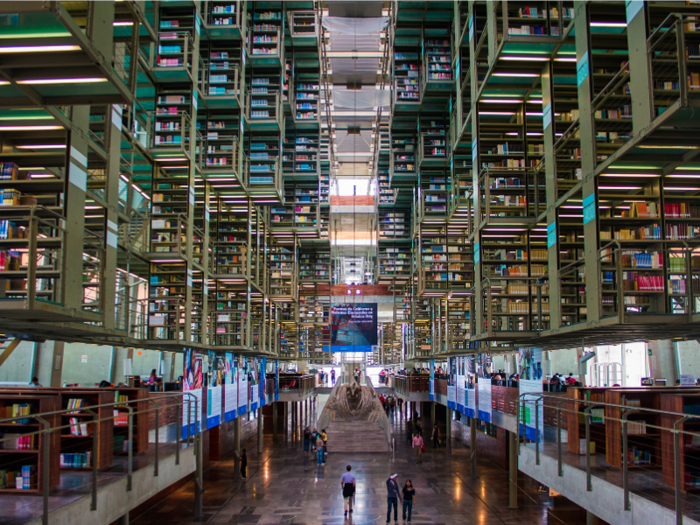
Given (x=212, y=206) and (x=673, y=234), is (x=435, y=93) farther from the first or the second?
(x=673, y=234)

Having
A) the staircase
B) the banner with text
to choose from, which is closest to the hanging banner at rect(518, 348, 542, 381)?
the staircase

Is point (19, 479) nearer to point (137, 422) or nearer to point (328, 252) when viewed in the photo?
point (137, 422)

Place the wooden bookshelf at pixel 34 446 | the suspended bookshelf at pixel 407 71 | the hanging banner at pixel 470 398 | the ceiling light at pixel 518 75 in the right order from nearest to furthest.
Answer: the wooden bookshelf at pixel 34 446 → the ceiling light at pixel 518 75 → the hanging banner at pixel 470 398 → the suspended bookshelf at pixel 407 71

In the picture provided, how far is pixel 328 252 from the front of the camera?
92.5 ft

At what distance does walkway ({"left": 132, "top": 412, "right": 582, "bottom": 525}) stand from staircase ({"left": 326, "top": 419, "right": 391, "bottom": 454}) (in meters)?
1.46

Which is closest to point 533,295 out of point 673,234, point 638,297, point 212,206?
point 638,297

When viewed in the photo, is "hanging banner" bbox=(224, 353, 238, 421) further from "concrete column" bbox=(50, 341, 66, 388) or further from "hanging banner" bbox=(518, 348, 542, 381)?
"hanging banner" bbox=(518, 348, 542, 381)

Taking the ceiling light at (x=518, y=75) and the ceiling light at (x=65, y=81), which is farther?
the ceiling light at (x=518, y=75)

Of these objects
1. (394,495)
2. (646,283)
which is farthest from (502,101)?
(394,495)

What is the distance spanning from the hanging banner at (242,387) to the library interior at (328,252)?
0.58 feet

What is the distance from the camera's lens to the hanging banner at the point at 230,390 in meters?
14.4

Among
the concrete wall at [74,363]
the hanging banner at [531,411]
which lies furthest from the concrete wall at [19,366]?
the hanging banner at [531,411]

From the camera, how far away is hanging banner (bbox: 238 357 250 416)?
16422 millimetres

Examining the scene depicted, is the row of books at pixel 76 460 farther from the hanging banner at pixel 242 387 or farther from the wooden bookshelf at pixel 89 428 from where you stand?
the hanging banner at pixel 242 387
